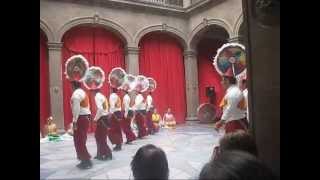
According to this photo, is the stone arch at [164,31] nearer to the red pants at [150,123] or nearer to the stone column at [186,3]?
the stone column at [186,3]

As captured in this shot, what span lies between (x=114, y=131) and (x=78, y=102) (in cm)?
32

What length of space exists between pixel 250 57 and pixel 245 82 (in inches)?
8.9

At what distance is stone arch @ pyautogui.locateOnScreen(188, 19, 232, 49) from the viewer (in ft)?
7.29

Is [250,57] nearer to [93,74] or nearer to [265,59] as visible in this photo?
[265,59]

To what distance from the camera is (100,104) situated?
254cm

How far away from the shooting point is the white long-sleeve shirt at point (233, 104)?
220 cm

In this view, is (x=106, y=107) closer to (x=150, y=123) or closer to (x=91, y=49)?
(x=150, y=123)

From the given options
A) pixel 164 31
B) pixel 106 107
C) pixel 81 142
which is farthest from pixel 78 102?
pixel 164 31

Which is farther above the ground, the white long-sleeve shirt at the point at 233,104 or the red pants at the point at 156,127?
the white long-sleeve shirt at the point at 233,104

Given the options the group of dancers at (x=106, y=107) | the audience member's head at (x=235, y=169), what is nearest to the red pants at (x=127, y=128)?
the group of dancers at (x=106, y=107)

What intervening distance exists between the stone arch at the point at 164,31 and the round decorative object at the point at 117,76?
215mm

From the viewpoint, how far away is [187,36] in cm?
227

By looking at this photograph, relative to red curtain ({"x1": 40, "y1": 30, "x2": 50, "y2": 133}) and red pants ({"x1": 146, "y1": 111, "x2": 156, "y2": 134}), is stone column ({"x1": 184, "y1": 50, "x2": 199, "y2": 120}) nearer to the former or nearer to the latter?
red pants ({"x1": 146, "y1": 111, "x2": 156, "y2": 134})

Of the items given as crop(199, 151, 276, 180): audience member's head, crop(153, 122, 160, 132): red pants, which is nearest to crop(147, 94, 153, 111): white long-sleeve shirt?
crop(153, 122, 160, 132): red pants
